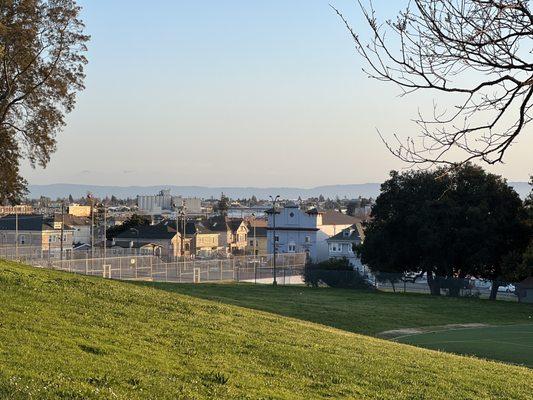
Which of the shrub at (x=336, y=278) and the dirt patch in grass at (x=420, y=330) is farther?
the shrub at (x=336, y=278)

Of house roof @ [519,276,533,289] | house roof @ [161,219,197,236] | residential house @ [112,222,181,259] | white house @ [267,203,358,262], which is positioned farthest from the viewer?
white house @ [267,203,358,262]

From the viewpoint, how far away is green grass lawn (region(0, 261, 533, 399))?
30.8 ft

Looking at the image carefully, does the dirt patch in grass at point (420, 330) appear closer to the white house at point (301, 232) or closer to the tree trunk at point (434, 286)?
the tree trunk at point (434, 286)

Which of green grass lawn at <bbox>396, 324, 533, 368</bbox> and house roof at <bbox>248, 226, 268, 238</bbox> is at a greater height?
house roof at <bbox>248, 226, 268, 238</bbox>

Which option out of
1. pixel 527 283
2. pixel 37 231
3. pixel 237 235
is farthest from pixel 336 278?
pixel 237 235

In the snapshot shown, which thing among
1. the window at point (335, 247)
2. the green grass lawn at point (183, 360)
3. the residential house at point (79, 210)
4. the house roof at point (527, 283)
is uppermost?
the residential house at point (79, 210)

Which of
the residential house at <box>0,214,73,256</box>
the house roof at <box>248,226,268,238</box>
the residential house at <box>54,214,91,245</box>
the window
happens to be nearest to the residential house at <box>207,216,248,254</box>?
the house roof at <box>248,226,268,238</box>

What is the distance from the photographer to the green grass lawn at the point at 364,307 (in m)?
36.7

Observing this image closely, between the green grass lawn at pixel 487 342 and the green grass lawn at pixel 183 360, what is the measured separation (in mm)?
8495

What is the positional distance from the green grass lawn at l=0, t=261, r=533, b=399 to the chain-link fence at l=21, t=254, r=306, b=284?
3411 centimetres

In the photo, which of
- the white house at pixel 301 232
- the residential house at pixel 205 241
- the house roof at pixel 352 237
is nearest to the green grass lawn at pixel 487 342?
the house roof at pixel 352 237

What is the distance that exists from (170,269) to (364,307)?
71.4 ft

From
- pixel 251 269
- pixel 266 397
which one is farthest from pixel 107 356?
pixel 251 269

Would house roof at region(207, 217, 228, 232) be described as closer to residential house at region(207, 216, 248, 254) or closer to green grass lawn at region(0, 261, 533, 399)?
residential house at region(207, 216, 248, 254)
